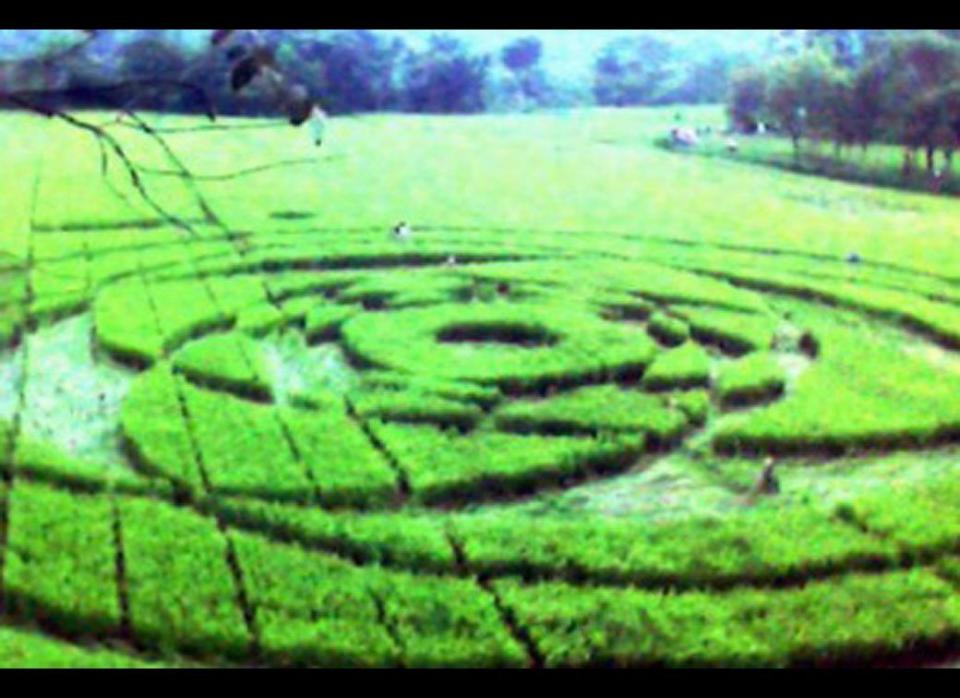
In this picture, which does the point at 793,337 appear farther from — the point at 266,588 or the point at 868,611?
the point at 266,588

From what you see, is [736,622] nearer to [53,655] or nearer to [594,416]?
[594,416]

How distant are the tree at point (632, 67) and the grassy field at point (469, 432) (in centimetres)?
410

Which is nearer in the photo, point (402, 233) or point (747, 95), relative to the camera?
point (402, 233)

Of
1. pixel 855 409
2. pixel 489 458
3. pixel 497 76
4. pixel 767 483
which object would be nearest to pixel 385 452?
pixel 489 458

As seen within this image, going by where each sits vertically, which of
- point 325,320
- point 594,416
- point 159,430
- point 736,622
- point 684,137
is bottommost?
point 736,622

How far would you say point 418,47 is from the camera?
69.8 feet

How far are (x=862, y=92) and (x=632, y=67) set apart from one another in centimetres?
453

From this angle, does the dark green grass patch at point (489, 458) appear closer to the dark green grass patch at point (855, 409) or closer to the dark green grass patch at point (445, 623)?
the dark green grass patch at point (855, 409)

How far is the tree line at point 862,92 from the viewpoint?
17719 mm

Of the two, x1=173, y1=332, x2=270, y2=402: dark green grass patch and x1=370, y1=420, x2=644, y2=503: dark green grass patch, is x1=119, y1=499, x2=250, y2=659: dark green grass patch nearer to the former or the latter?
x1=370, y1=420, x2=644, y2=503: dark green grass patch

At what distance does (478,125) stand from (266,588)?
730 inches

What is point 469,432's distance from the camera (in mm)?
9789

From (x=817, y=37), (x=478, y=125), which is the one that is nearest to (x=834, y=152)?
(x=817, y=37)

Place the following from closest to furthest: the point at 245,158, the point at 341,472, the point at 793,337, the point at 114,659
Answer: the point at 114,659, the point at 341,472, the point at 793,337, the point at 245,158
